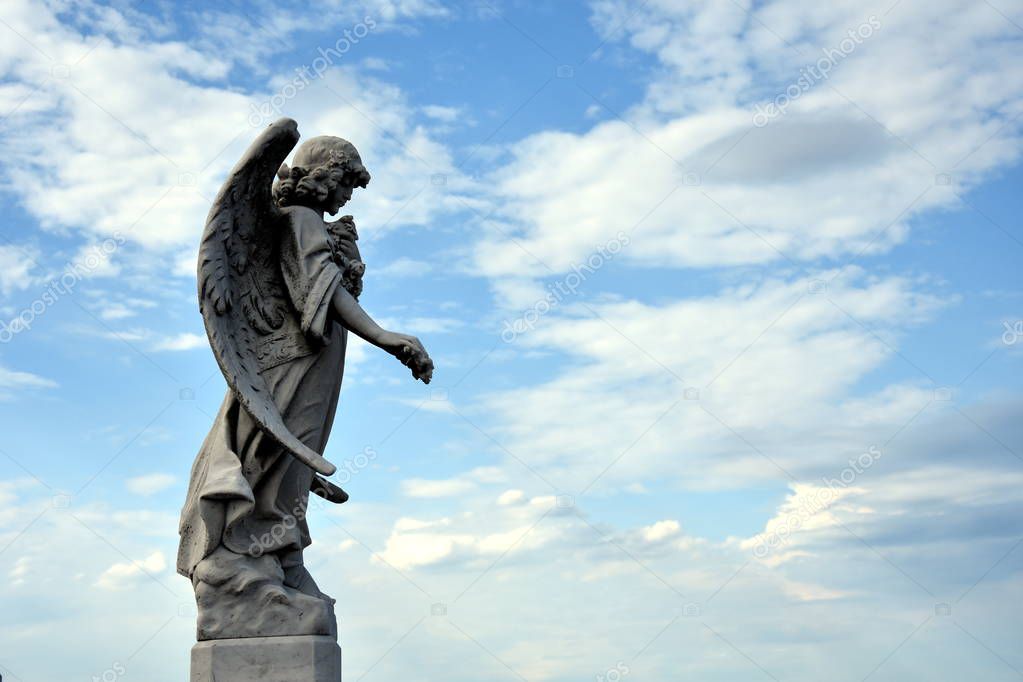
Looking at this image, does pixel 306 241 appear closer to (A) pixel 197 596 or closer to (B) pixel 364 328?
(B) pixel 364 328

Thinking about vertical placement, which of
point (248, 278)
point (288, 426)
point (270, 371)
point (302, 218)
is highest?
point (302, 218)

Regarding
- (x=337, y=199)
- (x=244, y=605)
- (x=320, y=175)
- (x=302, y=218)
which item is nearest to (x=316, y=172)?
(x=320, y=175)

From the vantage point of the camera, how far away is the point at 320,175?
8.55m

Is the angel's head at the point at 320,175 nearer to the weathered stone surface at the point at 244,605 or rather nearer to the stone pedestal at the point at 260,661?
the weathered stone surface at the point at 244,605

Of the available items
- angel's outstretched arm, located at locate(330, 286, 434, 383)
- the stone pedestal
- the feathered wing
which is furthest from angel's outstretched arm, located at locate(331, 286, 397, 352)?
the stone pedestal

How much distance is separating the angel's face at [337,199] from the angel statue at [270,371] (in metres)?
0.02

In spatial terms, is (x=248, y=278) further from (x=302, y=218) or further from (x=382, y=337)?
(x=382, y=337)

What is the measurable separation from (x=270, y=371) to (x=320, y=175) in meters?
1.53

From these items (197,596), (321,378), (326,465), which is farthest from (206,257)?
(197,596)

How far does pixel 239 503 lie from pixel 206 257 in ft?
5.59

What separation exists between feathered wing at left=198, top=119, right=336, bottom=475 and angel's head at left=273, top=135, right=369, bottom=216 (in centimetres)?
28

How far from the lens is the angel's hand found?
8.06 m

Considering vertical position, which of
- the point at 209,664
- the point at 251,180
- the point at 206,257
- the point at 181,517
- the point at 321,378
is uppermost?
the point at 251,180

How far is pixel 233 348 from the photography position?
7957 millimetres
